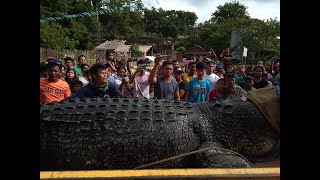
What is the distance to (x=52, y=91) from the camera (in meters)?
4.07

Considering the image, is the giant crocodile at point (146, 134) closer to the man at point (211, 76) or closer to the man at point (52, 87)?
the man at point (52, 87)

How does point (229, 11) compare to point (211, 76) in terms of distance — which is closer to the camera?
point (211, 76)

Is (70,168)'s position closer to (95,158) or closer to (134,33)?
(95,158)

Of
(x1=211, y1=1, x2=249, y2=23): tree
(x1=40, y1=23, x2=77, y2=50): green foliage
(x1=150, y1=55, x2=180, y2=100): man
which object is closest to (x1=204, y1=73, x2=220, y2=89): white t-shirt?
(x1=150, y1=55, x2=180, y2=100): man

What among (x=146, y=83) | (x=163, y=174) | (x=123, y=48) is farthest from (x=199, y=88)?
(x=123, y=48)

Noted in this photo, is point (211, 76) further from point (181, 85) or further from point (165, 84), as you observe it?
point (165, 84)

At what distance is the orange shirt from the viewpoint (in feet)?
13.2

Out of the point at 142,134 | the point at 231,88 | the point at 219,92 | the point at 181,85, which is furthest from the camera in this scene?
the point at 181,85

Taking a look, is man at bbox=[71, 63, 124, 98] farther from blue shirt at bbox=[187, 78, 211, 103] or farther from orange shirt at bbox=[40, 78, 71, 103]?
blue shirt at bbox=[187, 78, 211, 103]

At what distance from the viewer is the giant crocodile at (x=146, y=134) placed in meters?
2.81

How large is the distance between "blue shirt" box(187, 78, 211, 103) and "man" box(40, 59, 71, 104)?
1789 millimetres

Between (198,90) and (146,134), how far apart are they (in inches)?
80.2
